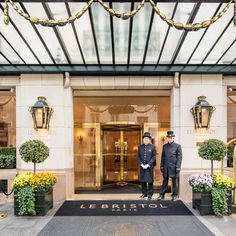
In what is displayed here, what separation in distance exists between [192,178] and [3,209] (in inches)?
198

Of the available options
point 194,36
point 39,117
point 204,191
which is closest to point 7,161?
point 39,117

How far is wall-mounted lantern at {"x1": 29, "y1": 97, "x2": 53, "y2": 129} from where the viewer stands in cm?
869

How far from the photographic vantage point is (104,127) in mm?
A: 12312

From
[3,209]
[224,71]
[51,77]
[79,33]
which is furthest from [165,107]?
[3,209]

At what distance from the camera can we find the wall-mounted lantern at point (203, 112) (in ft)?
28.6

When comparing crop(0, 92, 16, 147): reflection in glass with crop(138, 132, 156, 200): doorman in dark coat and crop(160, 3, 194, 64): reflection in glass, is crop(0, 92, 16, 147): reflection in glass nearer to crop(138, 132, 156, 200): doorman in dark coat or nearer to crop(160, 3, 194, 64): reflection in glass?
crop(138, 132, 156, 200): doorman in dark coat

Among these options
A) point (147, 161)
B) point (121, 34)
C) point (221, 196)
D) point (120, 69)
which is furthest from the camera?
point (120, 69)

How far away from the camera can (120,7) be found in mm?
5910

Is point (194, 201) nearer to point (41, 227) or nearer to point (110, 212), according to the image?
point (110, 212)

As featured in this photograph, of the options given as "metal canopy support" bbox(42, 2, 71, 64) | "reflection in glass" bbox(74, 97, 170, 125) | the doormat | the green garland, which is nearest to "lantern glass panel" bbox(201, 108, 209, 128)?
the doormat

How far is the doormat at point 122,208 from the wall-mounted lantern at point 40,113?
2494 millimetres

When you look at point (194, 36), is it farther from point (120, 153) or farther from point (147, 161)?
point (120, 153)

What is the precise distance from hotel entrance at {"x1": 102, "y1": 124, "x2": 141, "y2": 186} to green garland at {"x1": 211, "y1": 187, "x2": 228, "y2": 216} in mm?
5961

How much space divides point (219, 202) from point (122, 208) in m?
2.37
